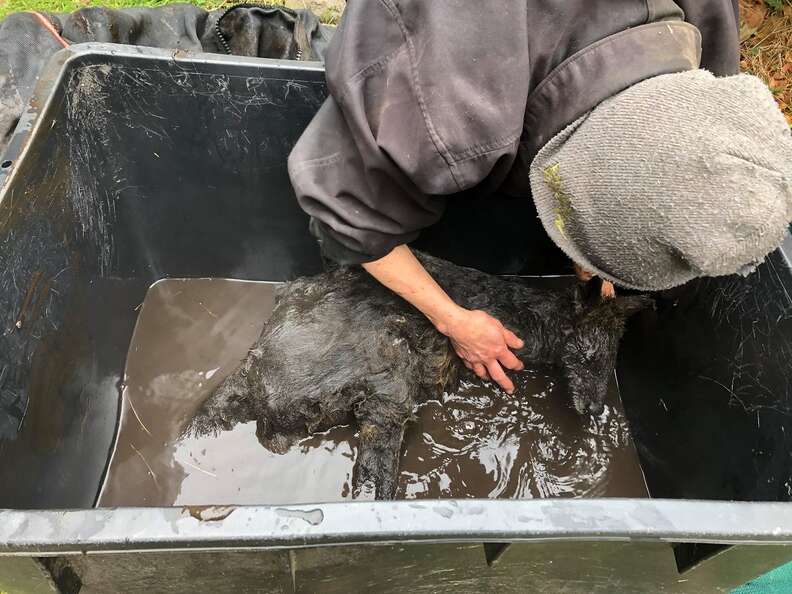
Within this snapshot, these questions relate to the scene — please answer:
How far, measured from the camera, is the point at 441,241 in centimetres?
259

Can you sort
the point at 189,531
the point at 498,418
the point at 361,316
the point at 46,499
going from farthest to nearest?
the point at 498,418
the point at 361,316
the point at 46,499
the point at 189,531

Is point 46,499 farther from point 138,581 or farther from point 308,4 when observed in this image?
point 308,4

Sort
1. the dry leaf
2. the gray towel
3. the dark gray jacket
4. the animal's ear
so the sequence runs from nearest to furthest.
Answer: the gray towel, the dark gray jacket, the animal's ear, the dry leaf

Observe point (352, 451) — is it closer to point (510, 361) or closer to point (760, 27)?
point (510, 361)

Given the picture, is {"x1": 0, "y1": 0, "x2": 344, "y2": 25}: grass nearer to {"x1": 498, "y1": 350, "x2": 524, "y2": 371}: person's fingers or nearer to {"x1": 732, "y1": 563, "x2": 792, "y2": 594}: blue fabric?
{"x1": 498, "y1": 350, "x2": 524, "y2": 371}: person's fingers

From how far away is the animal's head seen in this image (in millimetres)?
2205

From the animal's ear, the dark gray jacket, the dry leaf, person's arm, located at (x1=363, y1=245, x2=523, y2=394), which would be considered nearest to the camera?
the dark gray jacket

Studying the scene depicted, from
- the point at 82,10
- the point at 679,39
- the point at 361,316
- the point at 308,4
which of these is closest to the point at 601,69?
the point at 679,39

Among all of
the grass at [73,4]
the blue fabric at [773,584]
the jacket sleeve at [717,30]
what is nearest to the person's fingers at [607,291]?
the jacket sleeve at [717,30]

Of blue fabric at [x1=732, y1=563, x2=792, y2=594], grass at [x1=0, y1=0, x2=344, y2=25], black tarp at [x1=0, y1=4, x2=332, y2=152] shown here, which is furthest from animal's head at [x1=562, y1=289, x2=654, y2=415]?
grass at [x1=0, y1=0, x2=344, y2=25]

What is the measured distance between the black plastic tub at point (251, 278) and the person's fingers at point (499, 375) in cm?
56

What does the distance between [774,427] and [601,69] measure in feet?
3.86

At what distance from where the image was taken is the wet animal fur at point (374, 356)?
78.5 inches

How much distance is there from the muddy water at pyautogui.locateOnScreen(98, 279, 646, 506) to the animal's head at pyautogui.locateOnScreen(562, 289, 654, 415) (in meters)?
0.12
